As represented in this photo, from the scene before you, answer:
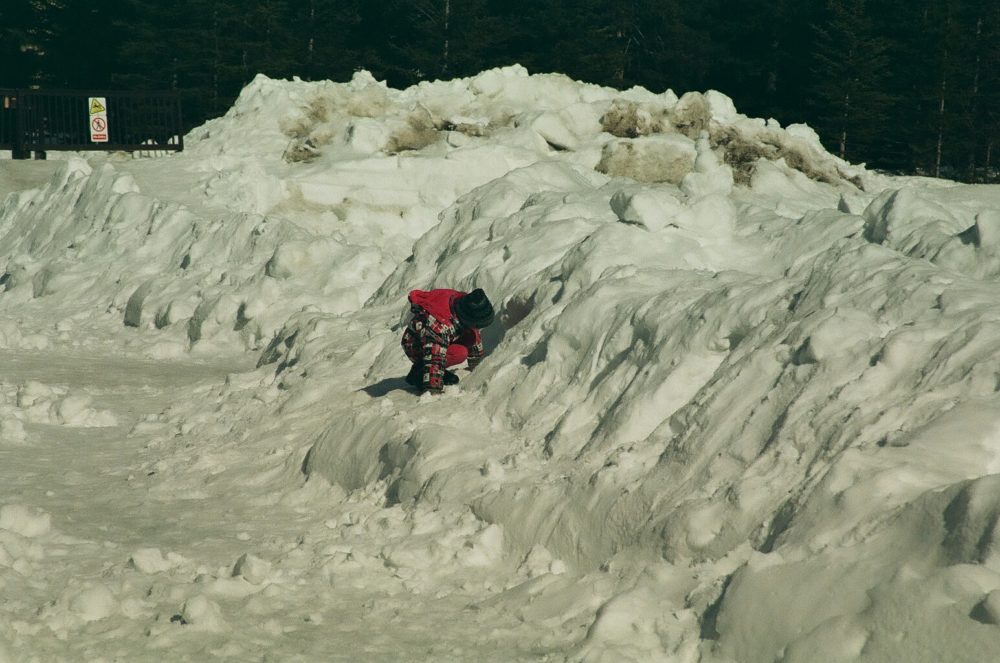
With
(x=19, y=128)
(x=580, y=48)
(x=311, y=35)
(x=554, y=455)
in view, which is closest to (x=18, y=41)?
(x=311, y=35)

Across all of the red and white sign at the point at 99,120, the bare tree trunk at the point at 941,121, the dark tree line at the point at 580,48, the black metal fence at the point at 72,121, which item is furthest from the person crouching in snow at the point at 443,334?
the bare tree trunk at the point at 941,121

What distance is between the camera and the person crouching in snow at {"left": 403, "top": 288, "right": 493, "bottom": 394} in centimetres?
800

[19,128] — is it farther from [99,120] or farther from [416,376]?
[416,376]

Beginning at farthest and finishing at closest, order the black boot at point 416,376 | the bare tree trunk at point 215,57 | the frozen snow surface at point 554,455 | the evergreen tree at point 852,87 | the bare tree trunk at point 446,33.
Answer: the bare tree trunk at point 215,57 < the bare tree trunk at point 446,33 < the evergreen tree at point 852,87 < the black boot at point 416,376 < the frozen snow surface at point 554,455

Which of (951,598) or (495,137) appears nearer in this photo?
(951,598)

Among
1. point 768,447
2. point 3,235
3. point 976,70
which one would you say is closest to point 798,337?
point 768,447

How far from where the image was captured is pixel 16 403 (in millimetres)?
9438

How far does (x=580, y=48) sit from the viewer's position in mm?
39906

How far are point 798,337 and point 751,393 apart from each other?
1.19ft

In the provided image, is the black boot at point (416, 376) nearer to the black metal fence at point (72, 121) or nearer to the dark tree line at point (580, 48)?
the black metal fence at point (72, 121)

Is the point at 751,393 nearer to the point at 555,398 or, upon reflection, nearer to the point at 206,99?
the point at 555,398

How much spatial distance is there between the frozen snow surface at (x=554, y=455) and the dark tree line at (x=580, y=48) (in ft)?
80.9

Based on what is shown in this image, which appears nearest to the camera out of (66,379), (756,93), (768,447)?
(768,447)

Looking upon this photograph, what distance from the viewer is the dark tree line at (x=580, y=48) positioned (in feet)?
113
